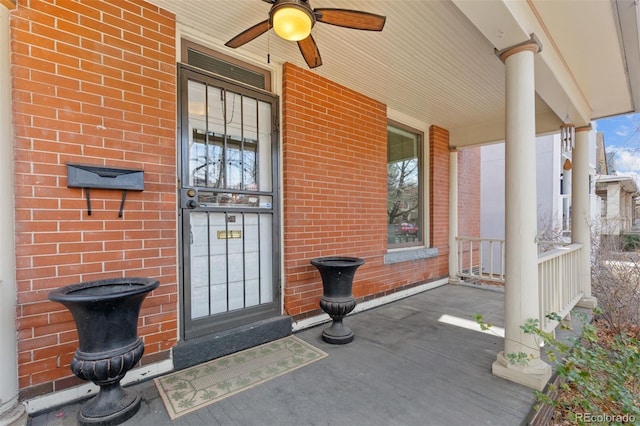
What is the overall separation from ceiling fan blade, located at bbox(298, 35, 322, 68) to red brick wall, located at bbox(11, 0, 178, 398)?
103 centimetres

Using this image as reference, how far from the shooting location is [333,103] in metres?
3.44

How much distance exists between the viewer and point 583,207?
3.89 meters

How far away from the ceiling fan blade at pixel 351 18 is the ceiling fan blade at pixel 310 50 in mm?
200

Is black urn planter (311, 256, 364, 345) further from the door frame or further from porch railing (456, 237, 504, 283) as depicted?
porch railing (456, 237, 504, 283)

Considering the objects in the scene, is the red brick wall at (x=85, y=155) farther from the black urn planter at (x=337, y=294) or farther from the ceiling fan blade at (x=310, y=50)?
the black urn planter at (x=337, y=294)

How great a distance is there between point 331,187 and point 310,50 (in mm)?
1583

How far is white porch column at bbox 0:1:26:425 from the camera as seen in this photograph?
1.58 m

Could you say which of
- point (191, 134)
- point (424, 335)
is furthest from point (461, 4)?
point (424, 335)

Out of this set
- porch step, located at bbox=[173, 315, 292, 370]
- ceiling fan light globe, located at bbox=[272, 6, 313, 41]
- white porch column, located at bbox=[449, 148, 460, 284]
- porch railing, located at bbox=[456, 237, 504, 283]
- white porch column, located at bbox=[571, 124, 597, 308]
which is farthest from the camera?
white porch column, located at bbox=[449, 148, 460, 284]

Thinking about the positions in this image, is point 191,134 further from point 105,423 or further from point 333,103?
point 105,423

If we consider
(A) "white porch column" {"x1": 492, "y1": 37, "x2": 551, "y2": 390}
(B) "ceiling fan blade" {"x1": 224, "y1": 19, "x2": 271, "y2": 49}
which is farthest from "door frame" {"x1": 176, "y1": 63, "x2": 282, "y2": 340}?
(A) "white porch column" {"x1": 492, "y1": 37, "x2": 551, "y2": 390}

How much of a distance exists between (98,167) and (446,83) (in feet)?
11.8

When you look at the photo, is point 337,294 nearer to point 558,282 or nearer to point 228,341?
point 228,341

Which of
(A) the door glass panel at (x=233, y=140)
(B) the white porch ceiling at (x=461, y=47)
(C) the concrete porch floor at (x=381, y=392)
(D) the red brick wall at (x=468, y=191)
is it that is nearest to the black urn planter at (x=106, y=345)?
(C) the concrete porch floor at (x=381, y=392)
